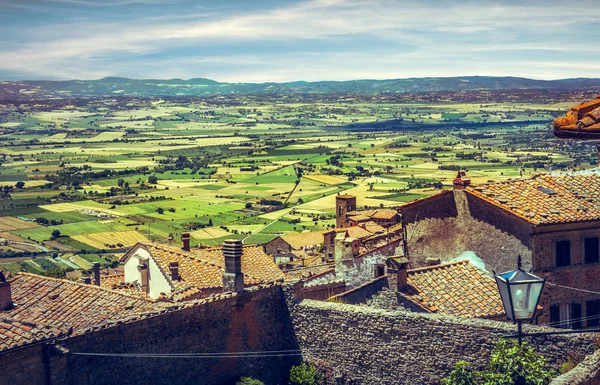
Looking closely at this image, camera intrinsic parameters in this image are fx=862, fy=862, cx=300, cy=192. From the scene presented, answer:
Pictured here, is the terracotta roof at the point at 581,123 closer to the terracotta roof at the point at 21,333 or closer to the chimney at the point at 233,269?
the terracotta roof at the point at 21,333

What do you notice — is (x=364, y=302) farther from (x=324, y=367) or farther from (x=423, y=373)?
(x=423, y=373)

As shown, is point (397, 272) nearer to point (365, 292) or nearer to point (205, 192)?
point (365, 292)

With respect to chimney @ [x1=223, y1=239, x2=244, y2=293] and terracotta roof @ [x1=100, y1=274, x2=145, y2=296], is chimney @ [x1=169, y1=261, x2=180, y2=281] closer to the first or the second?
terracotta roof @ [x1=100, y1=274, x2=145, y2=296]

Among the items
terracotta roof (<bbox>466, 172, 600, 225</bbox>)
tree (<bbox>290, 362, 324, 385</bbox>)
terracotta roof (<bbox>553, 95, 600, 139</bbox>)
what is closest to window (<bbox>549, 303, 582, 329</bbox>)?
terracotta roof (<bbox>466, 172, 600, 225</bbox>)

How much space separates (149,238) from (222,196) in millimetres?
44395

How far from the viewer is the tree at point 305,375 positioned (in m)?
19.3

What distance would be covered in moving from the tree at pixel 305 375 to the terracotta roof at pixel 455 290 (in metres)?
3.86

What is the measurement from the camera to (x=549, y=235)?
2312 cm

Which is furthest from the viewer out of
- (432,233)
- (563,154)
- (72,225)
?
(563,154)

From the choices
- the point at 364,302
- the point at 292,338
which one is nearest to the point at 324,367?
the point at 292,338

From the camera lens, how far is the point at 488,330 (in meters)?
16.7

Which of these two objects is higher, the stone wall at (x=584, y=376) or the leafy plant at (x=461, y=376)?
the stone wall at (x=584, y=376)

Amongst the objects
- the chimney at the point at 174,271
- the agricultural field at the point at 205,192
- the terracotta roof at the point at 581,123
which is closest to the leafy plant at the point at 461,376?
the terracotta roof at the point at 581,123

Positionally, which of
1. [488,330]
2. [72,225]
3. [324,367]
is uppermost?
[488,330]
